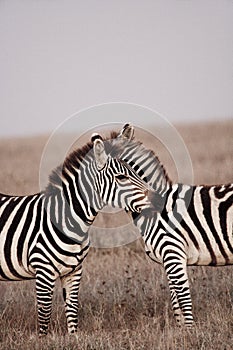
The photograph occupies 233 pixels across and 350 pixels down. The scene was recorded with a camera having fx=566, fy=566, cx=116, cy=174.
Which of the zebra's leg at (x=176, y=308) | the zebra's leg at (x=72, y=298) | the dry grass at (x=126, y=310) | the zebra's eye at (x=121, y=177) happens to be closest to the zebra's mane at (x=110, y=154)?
the zebra's eye at (x=121, y=177)

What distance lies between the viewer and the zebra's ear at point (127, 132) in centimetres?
420

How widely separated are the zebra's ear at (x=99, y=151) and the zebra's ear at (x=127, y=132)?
0.27 m

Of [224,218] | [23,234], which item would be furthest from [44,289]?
[224,218]

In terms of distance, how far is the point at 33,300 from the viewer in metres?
5.01

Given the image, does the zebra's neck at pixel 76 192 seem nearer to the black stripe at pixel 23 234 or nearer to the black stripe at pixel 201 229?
the black stripe at pixel 23 234

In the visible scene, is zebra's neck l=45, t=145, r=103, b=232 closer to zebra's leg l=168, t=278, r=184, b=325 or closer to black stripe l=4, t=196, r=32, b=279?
black stripe l=4, t=196, r=32, b=279

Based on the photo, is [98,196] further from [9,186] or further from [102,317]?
[9,186]

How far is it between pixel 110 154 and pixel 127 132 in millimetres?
292

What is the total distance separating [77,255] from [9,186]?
287 inches

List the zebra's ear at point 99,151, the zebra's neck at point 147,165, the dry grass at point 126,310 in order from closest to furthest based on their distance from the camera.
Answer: the dry grass at point 126,310 < the zebra's ear at point 99,151 < the zebra's neck at point 147,165

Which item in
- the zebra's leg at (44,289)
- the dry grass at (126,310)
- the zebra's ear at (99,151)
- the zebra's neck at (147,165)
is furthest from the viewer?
the zebra's neck at (147,165)

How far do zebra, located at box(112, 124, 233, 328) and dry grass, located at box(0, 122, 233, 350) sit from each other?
31 cm

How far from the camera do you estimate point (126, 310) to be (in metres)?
4.71

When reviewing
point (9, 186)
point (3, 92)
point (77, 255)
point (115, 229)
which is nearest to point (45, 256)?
point (77, 255)
